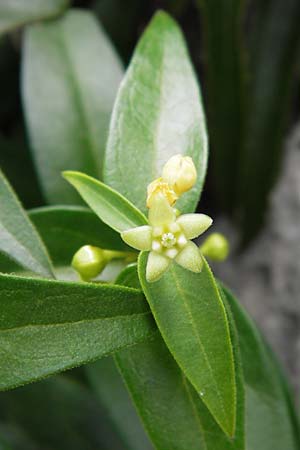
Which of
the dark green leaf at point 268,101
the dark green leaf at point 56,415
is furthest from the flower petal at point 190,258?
the dark green leaf at point 268,101

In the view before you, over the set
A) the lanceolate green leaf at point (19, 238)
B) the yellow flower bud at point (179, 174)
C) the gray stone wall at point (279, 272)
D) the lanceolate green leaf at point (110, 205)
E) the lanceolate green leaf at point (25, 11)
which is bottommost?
the gray stone wall at point (279, 272)

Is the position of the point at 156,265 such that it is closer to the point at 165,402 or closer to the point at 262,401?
the point at 165,402

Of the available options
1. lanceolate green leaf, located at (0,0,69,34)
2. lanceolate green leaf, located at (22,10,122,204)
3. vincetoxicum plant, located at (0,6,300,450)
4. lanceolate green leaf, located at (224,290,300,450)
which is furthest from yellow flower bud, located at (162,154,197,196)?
lanceolate green leaf, located at (0,0,69,34)

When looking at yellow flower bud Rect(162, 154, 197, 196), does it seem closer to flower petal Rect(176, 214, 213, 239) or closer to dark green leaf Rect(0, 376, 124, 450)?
flower petal Rect(176, 214, 213, 239)

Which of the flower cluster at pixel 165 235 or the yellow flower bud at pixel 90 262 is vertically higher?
the flower cluster at pixel 165 235

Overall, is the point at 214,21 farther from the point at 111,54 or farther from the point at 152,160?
the point at 152,160

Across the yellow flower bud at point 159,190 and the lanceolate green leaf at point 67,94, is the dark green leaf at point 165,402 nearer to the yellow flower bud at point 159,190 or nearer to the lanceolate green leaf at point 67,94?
the yellow flower bud at point 159,190
